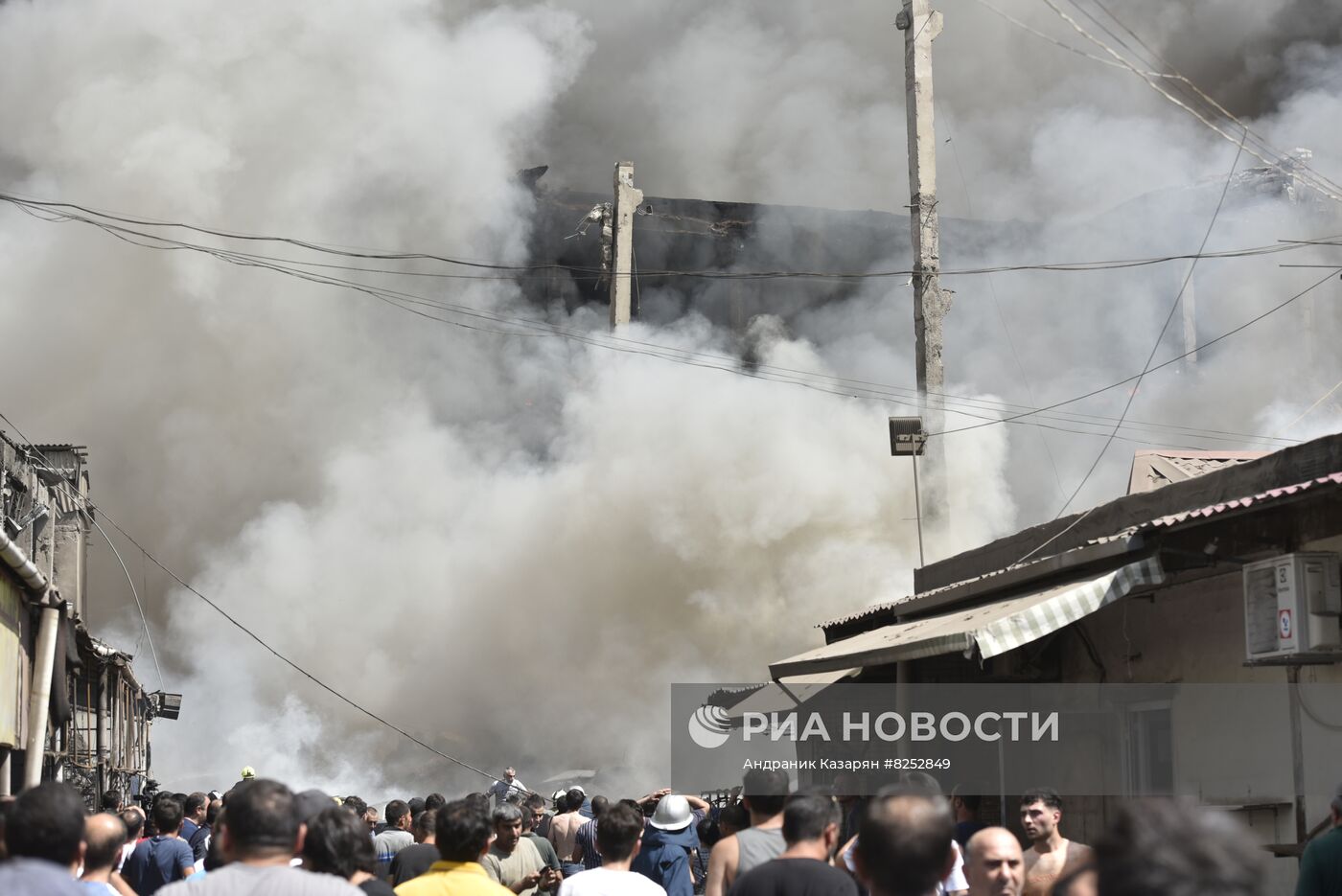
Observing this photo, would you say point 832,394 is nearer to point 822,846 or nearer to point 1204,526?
point 1204,526

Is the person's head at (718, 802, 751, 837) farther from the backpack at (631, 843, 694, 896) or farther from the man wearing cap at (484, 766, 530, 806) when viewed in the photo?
the man wearing cap at (484, 766, 530, 806)

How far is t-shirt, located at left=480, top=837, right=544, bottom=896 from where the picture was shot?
6875mm

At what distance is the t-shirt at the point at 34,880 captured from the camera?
298 cm

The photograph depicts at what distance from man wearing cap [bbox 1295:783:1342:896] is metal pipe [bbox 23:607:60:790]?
362 inches

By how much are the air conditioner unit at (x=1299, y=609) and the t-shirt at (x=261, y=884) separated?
4.91 metres

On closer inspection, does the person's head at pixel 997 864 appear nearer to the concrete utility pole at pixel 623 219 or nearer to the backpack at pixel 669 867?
the backpack at pixel 669 867

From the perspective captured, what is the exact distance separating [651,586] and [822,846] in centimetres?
1655

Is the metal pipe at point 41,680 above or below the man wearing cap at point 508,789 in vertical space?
above

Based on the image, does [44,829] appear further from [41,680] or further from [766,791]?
[41,680]

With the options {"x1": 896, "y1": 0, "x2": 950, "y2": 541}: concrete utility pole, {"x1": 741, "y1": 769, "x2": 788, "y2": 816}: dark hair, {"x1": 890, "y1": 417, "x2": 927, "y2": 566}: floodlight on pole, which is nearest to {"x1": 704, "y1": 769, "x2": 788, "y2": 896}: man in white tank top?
Result: {"x1": 741, "y1": 769, "x2": 788, "y2": 816}: dark hair

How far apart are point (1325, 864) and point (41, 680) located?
947 centimetres

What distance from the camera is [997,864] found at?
4.14 metres

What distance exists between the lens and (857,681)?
1247 cm

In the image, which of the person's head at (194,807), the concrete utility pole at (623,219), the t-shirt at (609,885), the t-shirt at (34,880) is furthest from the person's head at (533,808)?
the concrete utility pole at (623,219)
